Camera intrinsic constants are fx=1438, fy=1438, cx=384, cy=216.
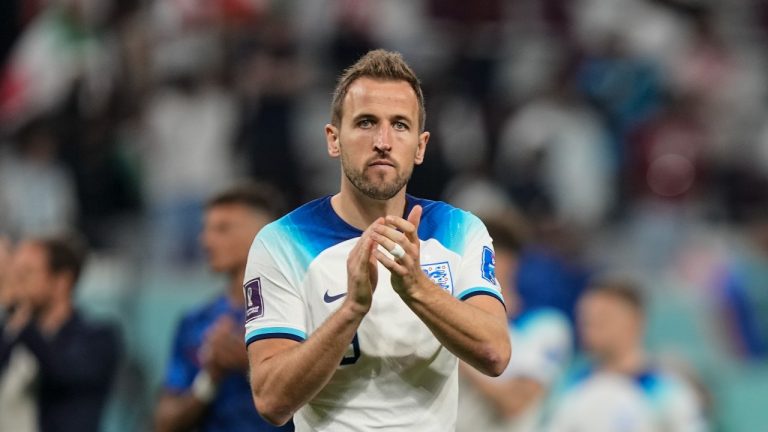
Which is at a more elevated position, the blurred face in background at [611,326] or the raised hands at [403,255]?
the raised hands at [403,255]

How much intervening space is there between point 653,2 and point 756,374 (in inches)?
193

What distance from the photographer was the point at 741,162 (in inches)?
573

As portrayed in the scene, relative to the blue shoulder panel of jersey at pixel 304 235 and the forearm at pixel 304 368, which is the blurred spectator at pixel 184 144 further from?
the forearm at pixel 304 368

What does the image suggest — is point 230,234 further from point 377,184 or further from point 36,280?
point 377,184

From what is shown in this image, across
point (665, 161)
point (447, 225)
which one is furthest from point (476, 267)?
point (665, 161)

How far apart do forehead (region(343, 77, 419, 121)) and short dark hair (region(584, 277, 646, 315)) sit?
160 inches

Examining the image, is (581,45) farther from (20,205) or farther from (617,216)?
(20,205)

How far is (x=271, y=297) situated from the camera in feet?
14.1

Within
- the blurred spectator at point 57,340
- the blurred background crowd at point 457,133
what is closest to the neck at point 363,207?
the blurred spectator at point 57,340

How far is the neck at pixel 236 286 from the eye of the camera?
21.4 feet

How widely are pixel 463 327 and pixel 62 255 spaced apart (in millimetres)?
4243

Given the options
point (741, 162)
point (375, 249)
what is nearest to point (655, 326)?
point (741, 162)

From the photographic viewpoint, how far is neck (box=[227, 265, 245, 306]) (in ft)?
21.4

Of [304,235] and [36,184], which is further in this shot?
[36,184]
